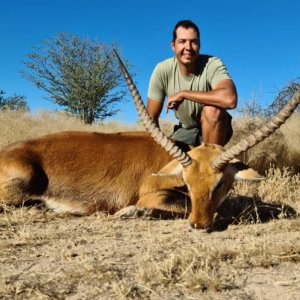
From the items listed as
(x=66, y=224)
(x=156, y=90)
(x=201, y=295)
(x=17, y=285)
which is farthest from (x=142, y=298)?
(x=156, y=90)

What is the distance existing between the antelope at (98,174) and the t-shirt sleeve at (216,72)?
124 cm

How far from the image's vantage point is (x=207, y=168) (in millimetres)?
4430

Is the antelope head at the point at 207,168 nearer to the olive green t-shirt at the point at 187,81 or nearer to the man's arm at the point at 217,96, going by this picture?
the man's arm at the point at 217,96

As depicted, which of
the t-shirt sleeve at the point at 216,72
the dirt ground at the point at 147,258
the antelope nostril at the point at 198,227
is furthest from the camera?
the t-shirt sleeve at the point at 216,72

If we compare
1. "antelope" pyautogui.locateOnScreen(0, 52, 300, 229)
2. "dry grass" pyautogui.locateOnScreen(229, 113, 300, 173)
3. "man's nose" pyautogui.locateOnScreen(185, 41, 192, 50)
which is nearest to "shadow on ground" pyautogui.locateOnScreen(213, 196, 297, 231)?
"antelope" pyautogui.locateOnScreen(0, 52, 300, 229)

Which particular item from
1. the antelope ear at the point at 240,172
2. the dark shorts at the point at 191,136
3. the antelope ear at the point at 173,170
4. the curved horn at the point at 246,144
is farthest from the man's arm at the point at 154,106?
the curved horn at the point at 246,144

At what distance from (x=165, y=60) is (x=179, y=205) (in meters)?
2.38

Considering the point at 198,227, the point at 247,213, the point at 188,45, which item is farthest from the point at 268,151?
the point at 198,227

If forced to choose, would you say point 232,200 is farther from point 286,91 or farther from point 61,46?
point 61,46

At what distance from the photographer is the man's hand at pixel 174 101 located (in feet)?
19.1

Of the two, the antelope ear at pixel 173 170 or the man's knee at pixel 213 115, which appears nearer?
the antelope ear at pixel 173 170

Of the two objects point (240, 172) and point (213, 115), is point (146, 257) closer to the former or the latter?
point (240, 172)

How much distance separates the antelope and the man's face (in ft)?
4.16

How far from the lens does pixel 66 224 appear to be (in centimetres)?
473
